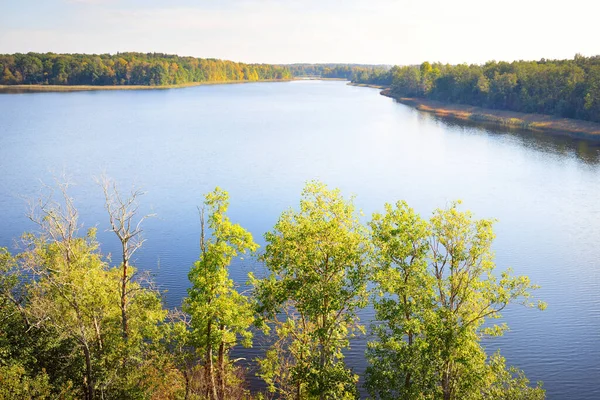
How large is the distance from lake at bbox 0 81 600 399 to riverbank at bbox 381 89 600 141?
18.9 feet

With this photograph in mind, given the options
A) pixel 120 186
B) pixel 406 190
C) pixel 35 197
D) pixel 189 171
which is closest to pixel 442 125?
pixel 406 190

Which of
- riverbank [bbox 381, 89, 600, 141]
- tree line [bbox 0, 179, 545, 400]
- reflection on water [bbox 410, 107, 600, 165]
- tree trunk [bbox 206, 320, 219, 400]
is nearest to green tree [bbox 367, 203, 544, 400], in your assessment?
tree line [bbox 0, 179, 545, 400]

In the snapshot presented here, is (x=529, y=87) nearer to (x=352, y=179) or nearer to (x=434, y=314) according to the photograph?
Answer: (x=352, y=179)

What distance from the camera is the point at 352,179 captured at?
59.2 m

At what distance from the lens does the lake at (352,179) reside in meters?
30.9

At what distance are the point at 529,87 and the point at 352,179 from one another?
69.5 metres

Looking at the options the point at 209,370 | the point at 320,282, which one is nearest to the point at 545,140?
the point at 320,282

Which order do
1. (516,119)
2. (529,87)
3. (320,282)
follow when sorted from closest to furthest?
1. (320,282)
2. (516,119)
3. (529,87)

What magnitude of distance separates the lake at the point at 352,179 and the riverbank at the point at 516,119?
18.9 ft

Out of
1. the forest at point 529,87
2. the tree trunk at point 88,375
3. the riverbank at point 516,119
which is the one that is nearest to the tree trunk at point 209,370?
the tree trunk at point 88,375

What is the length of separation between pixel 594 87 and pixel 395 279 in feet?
300

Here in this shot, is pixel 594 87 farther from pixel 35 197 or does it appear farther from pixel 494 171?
pixel 35 197

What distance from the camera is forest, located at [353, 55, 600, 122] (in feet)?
314

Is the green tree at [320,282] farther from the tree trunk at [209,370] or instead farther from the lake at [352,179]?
the lake at [352,179]
